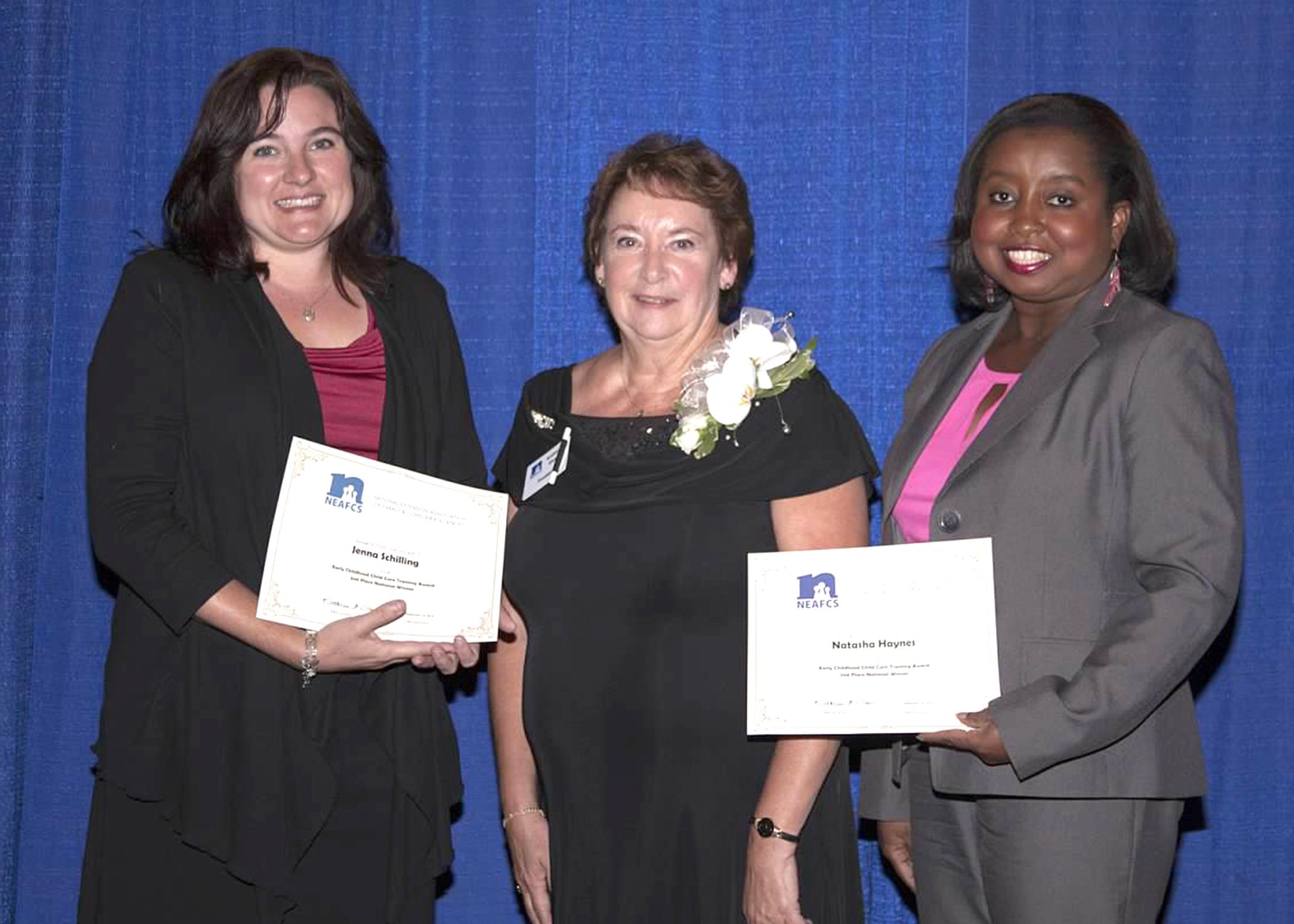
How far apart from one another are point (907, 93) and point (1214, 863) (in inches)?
94.3

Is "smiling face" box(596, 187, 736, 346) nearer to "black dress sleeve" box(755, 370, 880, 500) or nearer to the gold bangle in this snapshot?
"black dress sleeve" box(755, 370, 880, 500)

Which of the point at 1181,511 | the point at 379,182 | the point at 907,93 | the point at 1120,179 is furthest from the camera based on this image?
the point at 907,93

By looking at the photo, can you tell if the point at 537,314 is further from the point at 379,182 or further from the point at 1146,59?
the point at 1146,59

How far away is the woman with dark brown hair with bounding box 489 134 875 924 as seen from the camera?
2.57 m

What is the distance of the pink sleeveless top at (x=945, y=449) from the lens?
2.56m

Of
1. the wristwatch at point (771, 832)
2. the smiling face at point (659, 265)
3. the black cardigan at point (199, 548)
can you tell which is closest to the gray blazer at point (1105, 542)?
the wristwatch at point (771, 832)

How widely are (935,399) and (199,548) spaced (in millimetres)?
1463

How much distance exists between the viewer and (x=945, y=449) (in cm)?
260

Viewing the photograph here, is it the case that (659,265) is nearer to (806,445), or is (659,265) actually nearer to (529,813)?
(806,445)

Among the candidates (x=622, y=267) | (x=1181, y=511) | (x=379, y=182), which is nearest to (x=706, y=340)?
(x=622, y=267)

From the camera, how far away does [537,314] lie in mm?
3871

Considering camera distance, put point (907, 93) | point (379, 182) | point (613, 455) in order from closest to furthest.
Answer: point (613, 455) < point (379, 182) < point (907, 93)

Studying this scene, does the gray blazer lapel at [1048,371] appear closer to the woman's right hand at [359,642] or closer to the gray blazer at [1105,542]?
the gray blazer at [1105,542]

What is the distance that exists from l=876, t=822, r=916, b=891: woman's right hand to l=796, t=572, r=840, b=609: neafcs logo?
2.10 feet
